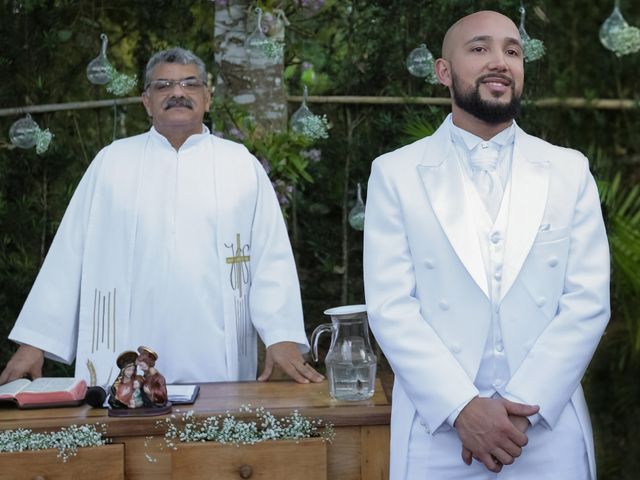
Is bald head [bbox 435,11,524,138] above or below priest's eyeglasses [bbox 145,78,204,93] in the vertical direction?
below

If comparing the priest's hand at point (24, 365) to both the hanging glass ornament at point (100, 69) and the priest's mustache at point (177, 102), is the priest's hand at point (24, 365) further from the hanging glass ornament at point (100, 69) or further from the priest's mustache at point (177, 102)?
the hanging glass ornament at point (100, 69)

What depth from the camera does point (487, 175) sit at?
9.55ft

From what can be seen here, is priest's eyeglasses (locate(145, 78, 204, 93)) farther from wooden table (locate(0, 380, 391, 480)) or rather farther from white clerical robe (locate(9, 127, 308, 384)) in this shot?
wooden table (locate(0, 380, 391, 480))

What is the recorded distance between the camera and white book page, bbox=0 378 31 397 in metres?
3.33

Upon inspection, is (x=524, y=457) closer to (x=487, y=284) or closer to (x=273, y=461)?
(x=487, y=284)

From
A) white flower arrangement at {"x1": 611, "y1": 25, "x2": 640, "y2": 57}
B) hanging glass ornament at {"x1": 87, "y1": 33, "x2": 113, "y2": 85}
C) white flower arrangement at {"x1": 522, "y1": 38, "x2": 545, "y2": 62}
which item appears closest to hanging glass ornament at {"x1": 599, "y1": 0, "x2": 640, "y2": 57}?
white flower arrangement at {"x1": 611, "y1": 25, "x2": 640, "y2": 57}

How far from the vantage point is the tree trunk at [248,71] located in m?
5.61

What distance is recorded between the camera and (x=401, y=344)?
278 cm

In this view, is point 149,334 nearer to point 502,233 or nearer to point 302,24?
point 502,233

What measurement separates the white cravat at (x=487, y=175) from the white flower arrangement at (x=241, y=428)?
81cm

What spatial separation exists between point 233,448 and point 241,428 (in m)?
0.06

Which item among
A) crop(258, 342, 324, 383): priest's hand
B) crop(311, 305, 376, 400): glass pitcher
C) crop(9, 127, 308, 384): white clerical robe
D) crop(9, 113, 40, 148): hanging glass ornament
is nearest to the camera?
crop(311, 305, 376, 400): glass pitcher

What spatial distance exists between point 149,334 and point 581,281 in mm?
1874

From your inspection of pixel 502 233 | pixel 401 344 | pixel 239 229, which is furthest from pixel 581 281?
pixel 239 229
